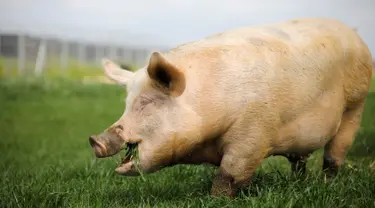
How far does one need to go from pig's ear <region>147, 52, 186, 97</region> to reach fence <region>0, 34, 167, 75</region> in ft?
37.0

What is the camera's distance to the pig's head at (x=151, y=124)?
348 centimetres

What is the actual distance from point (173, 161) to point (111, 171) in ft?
5.18

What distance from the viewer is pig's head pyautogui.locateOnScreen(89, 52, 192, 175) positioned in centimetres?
348

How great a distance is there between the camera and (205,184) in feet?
14.5

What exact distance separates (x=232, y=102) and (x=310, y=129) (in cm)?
79

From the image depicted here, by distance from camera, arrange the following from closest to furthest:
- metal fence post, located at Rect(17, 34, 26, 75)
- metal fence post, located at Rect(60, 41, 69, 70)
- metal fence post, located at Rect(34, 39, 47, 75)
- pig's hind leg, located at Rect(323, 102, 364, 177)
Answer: pig's hind leg, located at Rect(323, 102, 364, 177) < metal fence post, located at Rect(17, 34, 26, 75) < metal fence post, located at Rect(34, 39, 47, 75) < metal fence post, located at Rect(60, 41, 69, 70)

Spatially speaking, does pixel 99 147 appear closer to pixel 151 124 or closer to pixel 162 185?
pixel 151 124

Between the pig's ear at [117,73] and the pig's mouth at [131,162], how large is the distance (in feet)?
1.75

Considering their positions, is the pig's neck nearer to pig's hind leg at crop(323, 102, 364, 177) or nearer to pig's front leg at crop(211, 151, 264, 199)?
pig's front leg at crop(211, 151, 264, 199)

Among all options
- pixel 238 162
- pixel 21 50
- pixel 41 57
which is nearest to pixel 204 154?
pixel 238 162

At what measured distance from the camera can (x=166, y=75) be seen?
3520 millimetres

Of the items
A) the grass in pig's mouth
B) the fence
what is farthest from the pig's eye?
the fence

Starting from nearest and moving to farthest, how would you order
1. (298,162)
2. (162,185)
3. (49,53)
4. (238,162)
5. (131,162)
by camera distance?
1. (131,162)
2. (238,162)
3. (162,185)
4. (298,162)
5. (49,53)

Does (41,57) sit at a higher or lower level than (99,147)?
lower
